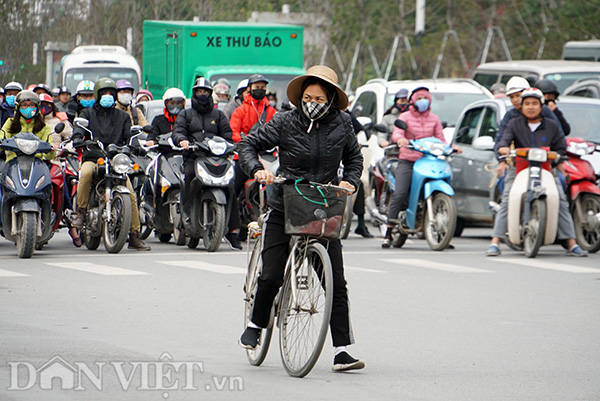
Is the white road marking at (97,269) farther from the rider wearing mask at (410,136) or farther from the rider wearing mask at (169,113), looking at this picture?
the rider wearing mask at (410,136)

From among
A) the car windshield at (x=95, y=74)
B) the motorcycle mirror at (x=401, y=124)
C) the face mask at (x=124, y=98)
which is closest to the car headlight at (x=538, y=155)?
the motorcycle mirror at (x=401, y=124)

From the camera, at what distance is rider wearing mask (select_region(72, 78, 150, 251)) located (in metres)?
15.3

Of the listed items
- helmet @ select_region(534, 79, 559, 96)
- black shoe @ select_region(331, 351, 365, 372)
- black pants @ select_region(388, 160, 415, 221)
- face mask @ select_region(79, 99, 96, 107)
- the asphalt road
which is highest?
helmet @ select_region(534, 79, 559, 96)

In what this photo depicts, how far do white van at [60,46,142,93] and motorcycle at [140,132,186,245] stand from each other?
17.1 meters

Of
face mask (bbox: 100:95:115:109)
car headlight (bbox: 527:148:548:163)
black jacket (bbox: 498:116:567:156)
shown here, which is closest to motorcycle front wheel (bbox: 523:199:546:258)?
car headlight (bbox: 527:148:548:163)

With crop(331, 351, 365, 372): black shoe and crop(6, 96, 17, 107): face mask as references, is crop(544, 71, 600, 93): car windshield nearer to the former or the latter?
crop(6, 96, 17, 107): face mask

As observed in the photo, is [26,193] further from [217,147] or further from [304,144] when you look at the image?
[304,144]

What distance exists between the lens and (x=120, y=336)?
9008 millimetres

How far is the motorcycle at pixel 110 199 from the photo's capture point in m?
14.8

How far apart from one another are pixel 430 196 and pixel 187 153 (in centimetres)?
286

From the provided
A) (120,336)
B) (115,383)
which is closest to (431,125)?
(120,336)

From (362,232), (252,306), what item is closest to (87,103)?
(362,232)

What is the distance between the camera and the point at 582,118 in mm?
17328

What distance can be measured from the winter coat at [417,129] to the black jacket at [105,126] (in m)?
3.23
